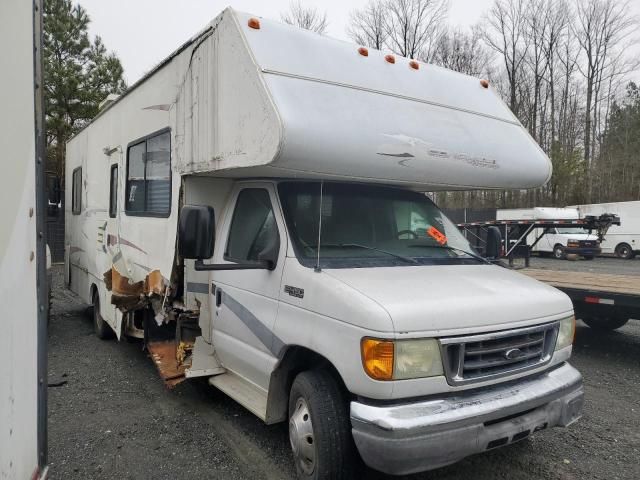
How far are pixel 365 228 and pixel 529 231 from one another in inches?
433

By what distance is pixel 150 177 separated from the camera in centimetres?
561

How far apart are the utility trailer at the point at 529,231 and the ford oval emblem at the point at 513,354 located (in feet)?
6.44

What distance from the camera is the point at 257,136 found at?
11.6ft

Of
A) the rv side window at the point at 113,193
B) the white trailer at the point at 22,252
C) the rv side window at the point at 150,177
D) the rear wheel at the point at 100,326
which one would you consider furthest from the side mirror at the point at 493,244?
the rear wheel at the point at 100,326

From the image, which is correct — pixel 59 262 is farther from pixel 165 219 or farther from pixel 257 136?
pixel 257 136

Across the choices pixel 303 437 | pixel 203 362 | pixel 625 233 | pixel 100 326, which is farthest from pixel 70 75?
pixel 625 233

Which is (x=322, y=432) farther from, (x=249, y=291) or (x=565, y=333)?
(x=565, y=333)

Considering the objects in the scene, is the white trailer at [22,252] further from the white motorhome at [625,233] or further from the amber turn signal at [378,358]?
the white motorhome at [625,233]

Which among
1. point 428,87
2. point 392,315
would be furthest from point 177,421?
point 428,87

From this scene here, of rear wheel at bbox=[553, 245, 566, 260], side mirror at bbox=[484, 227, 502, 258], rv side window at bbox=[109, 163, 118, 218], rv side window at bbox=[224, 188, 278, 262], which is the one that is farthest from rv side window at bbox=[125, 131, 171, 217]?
rear wheel at bbox=[553, 245, 566, 260]

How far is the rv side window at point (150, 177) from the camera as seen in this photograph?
5180 mm

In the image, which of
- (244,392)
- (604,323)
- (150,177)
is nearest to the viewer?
(244,392)

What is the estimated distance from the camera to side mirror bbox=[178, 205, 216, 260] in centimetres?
356

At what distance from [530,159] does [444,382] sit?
8.61 feet
